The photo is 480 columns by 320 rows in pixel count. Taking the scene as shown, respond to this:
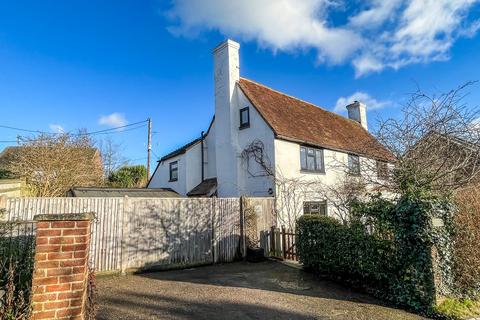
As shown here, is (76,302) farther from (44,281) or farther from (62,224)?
(62,224)

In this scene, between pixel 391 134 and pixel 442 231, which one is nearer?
pixel 442 231

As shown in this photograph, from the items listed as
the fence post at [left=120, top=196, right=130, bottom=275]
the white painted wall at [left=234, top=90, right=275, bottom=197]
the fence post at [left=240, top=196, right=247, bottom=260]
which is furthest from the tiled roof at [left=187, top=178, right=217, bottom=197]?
the fence post at [left=120, top=196, right=130, bottom=275]

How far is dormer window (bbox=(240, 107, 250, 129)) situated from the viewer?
1498 cm

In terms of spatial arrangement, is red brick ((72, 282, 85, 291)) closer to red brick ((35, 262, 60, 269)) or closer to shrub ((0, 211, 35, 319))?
red brick ((35, 262, 60, 269))

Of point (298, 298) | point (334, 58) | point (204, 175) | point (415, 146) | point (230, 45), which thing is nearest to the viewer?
point (298, 298)

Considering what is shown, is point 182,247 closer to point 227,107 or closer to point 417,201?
point 417,201

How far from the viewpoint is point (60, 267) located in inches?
106

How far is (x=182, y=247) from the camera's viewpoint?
31.8 ft

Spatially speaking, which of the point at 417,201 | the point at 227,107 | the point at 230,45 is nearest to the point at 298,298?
the point at 417,201

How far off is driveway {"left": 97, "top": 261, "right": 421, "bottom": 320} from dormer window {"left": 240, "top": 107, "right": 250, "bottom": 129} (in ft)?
26.4

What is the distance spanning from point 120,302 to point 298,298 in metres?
3.75

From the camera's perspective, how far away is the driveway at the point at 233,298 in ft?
18.3

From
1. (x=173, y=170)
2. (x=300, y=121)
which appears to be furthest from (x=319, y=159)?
(x=173, y=170)

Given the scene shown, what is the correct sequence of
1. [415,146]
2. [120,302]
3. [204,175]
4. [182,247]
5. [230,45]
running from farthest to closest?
1. [204,175]
2. [230,45]
3. [182,247]
4. [415,146]
5. [120,302]
